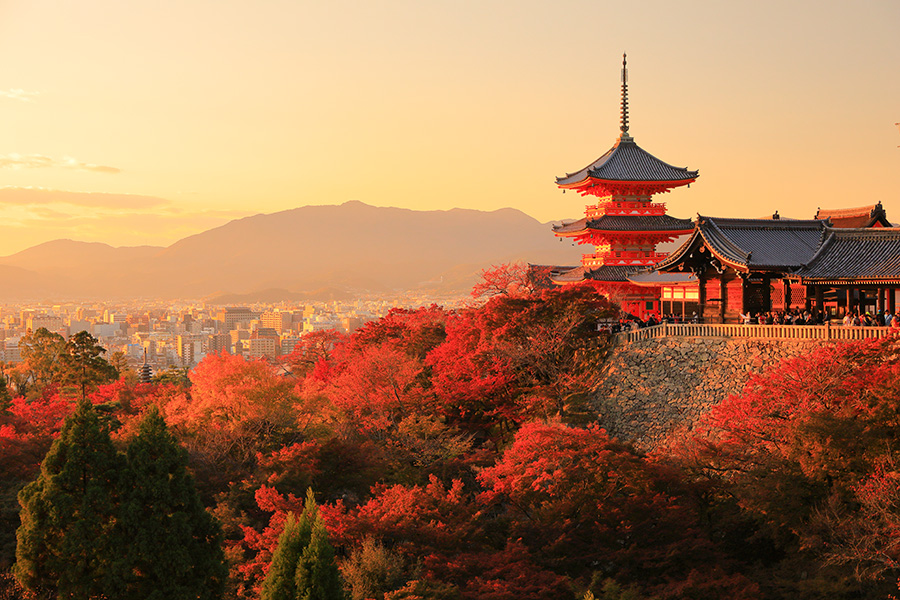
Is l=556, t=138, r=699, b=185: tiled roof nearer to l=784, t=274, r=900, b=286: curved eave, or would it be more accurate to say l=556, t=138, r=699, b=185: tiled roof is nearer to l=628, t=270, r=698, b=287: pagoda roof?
l=628, t=270, r=698, b=287: pagoda roof

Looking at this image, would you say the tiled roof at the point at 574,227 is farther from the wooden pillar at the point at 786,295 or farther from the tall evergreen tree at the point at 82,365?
the tall evergreen tree at the point at 82,365

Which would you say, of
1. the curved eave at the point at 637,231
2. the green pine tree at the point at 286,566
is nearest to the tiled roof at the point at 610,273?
the curved eave at the point at 637,231

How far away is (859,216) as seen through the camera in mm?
31766

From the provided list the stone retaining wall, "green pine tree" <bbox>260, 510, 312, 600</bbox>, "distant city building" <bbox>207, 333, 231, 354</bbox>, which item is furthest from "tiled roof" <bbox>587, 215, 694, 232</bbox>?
"distant city building" <bbox>207, 333, 231, 354</bbox>

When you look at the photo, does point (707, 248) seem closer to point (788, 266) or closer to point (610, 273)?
point (788, 266)

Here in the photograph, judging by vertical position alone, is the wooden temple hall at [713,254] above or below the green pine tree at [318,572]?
above

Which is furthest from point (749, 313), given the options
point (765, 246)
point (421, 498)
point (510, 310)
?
point (421, 498)

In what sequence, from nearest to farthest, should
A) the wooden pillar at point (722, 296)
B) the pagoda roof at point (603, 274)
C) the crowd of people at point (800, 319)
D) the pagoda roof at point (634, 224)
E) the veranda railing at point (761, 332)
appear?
the veranda railing at point (761, 332), the crowd of people at point (800, 319), the wooden pillar at point (722, 296), the pagoda roof at point (603, 274), the pagoda roof at point (634, 224)

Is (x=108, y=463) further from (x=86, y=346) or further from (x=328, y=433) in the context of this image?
(x=86, y=346)

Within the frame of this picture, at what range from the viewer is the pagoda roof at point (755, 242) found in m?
25.9

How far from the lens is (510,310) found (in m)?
27.8

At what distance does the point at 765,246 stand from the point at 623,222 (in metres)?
9.92

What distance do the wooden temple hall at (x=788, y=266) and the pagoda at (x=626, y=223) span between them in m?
6.59

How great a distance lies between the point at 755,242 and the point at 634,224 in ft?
30.9
